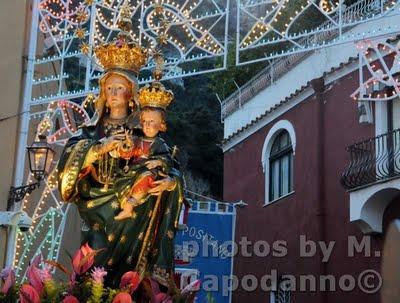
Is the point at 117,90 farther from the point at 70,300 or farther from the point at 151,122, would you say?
the point at 70,300

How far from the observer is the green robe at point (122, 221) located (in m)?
5.69

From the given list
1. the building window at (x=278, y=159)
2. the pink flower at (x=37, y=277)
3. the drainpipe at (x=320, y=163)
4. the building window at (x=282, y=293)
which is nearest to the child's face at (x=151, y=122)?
the pink flower at (x=37, y=277)

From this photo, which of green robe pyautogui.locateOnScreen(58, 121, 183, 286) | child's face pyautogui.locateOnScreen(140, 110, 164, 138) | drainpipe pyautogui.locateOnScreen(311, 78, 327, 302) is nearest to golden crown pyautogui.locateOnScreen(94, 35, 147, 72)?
child's face pyautogui.locateOnScreen(140, 110, 164, 138)

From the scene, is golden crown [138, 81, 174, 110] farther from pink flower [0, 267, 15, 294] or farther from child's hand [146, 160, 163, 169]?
pink flower [0, 267, 15, 294]

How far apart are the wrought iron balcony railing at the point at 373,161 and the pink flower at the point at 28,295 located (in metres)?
9.37

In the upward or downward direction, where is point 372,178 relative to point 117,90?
upward

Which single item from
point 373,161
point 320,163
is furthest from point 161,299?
point 320,163

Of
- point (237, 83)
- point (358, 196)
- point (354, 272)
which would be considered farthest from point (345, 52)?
point (237, 83)

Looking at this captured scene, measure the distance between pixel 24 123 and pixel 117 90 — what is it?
406 centimetres

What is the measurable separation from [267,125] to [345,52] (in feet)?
12.3

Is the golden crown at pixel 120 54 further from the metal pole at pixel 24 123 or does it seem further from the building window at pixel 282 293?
the building window at pixel 282 293

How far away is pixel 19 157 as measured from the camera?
9844 millimetres

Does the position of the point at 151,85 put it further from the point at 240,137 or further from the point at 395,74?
the point at 240,137

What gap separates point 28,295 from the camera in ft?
12.5
